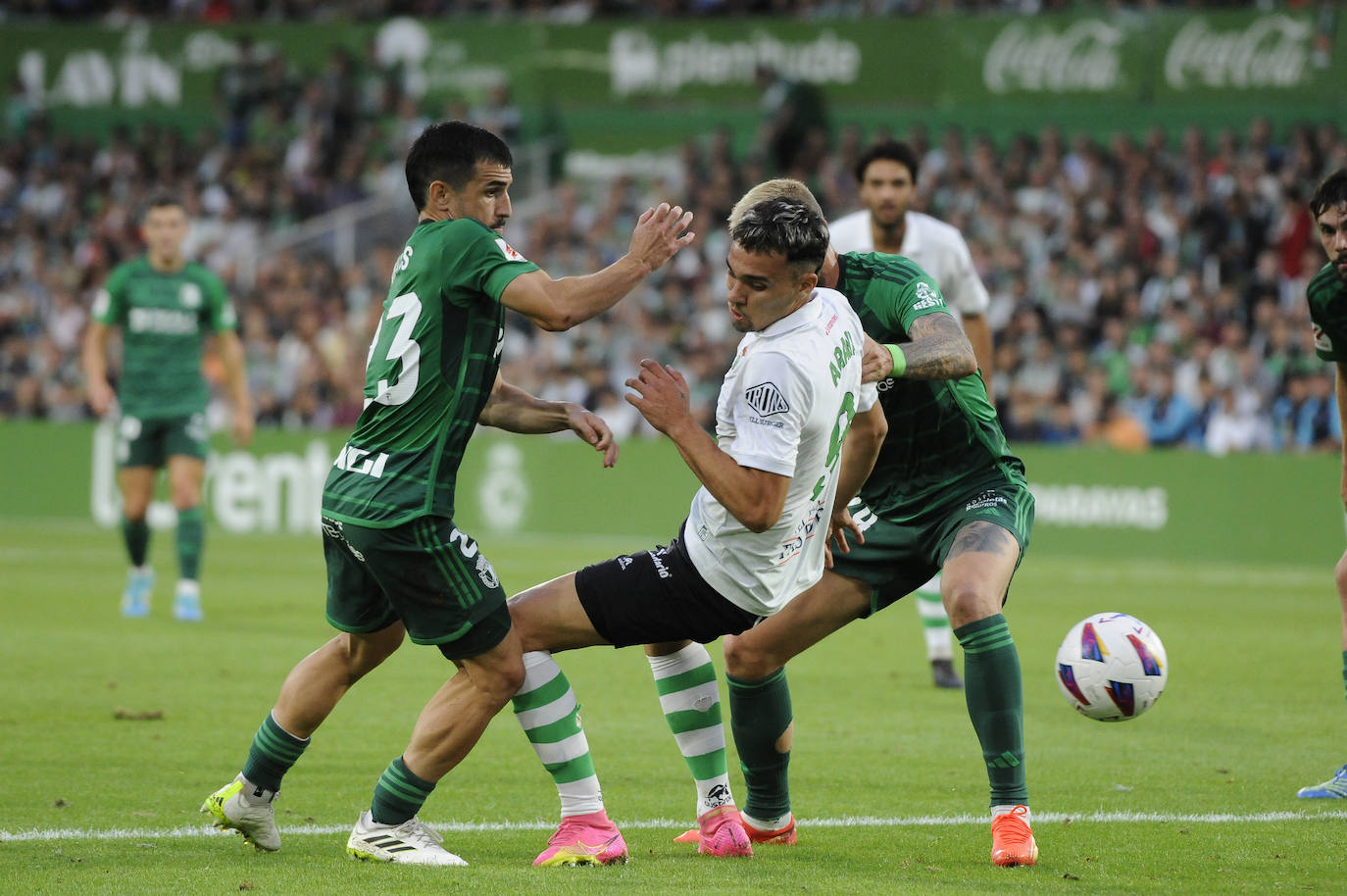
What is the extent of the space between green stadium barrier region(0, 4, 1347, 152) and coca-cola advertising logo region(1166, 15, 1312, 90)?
0.8 inches

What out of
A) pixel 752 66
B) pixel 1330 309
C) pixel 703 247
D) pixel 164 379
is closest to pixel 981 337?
pixel 1330 309

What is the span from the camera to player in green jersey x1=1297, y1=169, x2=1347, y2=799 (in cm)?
633

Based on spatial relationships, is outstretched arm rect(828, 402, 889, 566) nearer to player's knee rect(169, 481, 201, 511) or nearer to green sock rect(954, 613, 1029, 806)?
green sock rect(954, 613, 1029, 806)

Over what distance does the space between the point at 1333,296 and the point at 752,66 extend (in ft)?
70.2

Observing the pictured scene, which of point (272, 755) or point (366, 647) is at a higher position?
point (366, 647)

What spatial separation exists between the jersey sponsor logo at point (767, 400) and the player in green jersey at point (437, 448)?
0.49 m

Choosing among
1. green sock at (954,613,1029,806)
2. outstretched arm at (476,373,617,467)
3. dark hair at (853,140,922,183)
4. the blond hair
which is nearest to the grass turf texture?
green sock at (954,613,1029,806)

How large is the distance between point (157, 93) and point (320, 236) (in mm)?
5792

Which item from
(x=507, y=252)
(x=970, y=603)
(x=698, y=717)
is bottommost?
(x=698, y=717)

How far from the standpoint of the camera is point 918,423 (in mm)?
6281

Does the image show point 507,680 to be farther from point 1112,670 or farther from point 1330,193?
point 1330,193

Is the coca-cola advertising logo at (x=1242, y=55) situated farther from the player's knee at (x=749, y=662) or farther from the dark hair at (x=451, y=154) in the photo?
the dark hair at (x=451, y=154)

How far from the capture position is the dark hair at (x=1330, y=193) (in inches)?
249

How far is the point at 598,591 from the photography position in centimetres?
533
